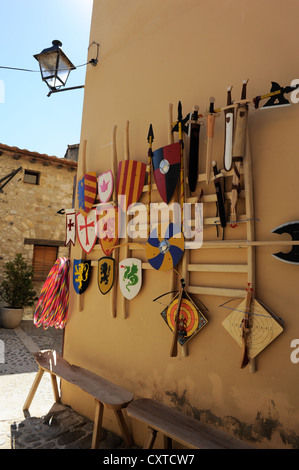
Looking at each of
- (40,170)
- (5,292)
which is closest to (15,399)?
(5,292)

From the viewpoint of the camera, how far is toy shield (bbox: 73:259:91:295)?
127 inches

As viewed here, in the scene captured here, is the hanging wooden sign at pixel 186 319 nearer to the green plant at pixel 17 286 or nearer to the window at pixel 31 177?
the green plant at pixel 17 286

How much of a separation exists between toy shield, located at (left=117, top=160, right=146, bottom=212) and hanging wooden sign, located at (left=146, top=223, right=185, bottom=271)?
0.43 metres

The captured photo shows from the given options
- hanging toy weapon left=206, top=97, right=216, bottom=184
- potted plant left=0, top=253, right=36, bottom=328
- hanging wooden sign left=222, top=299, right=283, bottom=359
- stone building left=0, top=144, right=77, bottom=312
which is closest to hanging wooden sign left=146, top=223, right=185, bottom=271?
hanging toy weapon left=206, top=97, right=216, bottom=184

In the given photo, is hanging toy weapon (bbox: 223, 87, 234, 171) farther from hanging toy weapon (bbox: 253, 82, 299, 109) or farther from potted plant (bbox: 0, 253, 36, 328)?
potted plant (bbox: 0, 253, 36, 328)

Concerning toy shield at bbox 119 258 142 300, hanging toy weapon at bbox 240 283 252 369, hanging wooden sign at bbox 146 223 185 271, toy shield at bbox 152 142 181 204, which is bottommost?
hanging toy weapon at bbox 240 283 252 369

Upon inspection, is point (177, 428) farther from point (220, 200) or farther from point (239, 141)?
point (239, 141)

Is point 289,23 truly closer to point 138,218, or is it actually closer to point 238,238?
→ point 238,238

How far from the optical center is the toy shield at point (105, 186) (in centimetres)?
303

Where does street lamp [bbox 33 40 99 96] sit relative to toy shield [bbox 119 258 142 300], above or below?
above

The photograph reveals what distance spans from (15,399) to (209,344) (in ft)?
8.20

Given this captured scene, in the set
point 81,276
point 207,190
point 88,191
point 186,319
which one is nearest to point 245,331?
point 186,319

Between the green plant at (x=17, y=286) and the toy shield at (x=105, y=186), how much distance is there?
5.91 m
